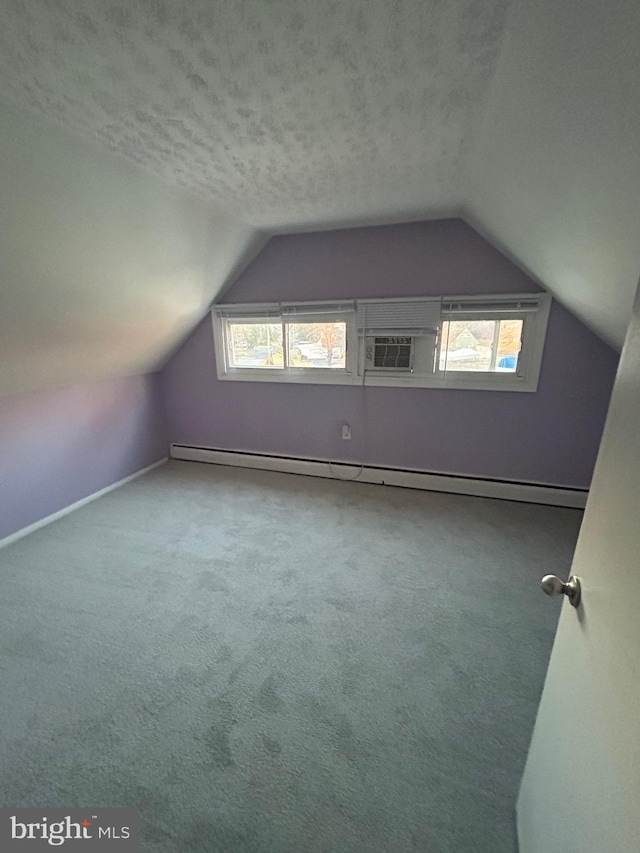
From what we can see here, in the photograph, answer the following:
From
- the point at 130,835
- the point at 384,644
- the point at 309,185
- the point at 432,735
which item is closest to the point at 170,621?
the point at 130,835

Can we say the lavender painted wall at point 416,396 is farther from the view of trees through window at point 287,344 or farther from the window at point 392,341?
the view of trees through window at point 287,344

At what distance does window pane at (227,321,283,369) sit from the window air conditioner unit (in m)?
0.83

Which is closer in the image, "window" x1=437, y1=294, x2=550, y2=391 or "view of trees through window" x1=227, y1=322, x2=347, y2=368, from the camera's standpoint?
"window" x1=437, y1=294, x2=550, y2=391

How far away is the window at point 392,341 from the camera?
105 inches

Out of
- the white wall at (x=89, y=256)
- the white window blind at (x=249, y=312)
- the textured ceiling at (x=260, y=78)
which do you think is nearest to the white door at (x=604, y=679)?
the textured ceiling at (x=260, y=78)

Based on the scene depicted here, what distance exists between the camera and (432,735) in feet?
4.15

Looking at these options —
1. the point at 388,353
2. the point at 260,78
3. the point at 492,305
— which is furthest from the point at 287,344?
the point at 260,78

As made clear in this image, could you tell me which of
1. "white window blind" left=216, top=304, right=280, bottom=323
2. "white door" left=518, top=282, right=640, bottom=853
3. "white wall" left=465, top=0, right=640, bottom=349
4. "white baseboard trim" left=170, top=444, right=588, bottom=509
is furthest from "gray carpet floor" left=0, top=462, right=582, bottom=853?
"white window blind" left=216, top=304, right=280, bottom=323

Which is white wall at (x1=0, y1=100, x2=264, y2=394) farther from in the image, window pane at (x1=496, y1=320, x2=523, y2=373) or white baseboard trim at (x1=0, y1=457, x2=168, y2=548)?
window pane at (x1=496, y1=320, x2=523, y2=373)

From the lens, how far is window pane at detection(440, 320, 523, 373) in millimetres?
2715

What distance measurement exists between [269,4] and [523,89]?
0.73m

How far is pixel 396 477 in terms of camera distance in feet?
10.4

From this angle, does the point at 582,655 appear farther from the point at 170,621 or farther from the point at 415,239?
the point at 415,239

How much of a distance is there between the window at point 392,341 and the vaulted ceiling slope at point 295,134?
403 millimetres
